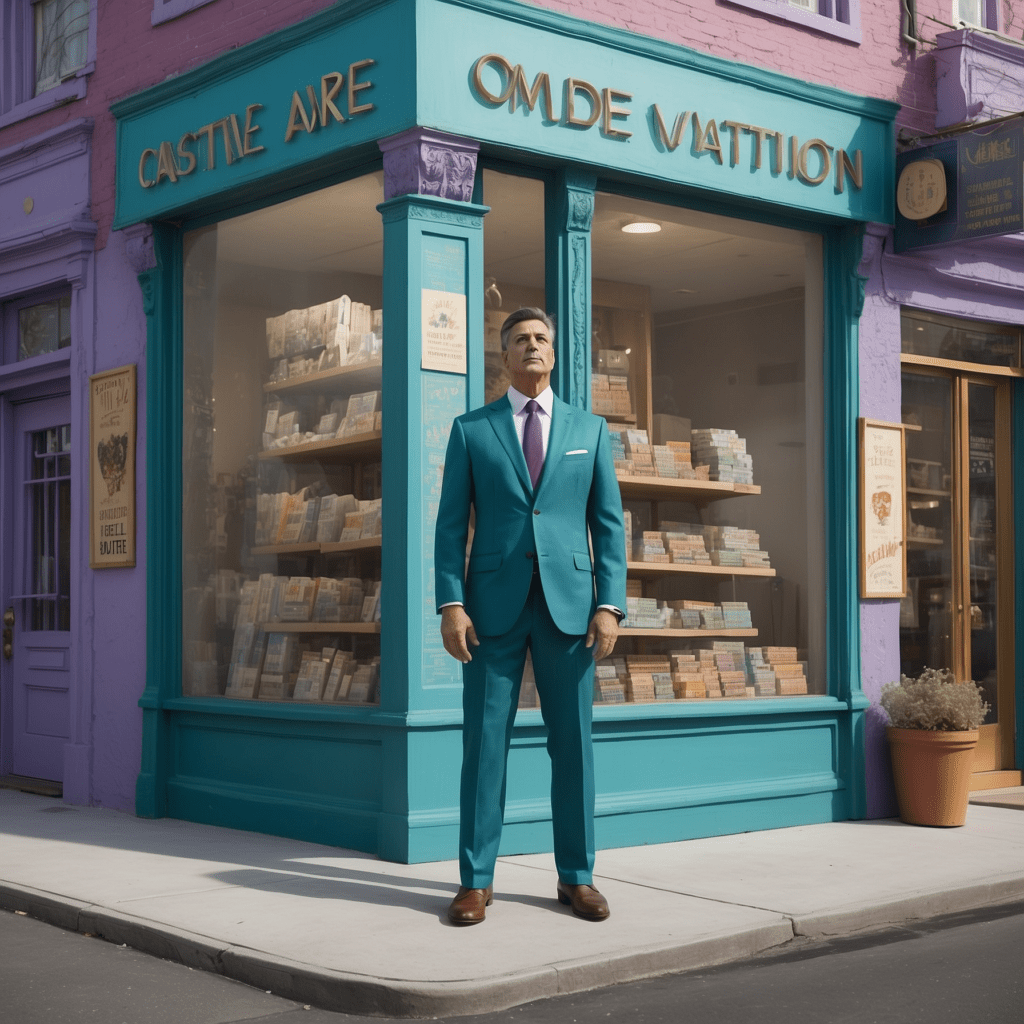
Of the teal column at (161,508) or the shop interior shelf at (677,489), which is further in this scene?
the teal column at (161,508)

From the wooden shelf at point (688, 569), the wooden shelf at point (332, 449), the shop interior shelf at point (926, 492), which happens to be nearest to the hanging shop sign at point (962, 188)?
the shop interior shelf at point (926, 492)

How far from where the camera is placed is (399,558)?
7.33 metres

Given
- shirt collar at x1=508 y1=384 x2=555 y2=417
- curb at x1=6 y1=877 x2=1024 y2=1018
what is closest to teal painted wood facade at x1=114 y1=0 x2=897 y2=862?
shirt collar at x1=508 y1=384 x2=555 y2=417

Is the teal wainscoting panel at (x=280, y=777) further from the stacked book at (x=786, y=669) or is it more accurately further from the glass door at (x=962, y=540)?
the glass door at (x=962, y=540)

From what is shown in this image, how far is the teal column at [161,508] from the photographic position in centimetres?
884

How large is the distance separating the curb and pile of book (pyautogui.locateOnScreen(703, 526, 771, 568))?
2678mm

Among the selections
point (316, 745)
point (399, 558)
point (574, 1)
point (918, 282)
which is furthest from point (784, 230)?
point (316, 745)

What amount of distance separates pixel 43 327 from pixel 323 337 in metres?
3.06

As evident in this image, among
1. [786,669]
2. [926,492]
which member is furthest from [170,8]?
[926,492]

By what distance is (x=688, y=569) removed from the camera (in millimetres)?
8570

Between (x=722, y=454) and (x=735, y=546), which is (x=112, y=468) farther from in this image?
(x=735, y=546)

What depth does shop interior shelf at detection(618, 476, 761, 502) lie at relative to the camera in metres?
8.41

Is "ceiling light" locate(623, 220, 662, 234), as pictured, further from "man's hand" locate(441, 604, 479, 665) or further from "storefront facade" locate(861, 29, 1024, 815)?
"man's hand" locate(441, 604, 479, 665)

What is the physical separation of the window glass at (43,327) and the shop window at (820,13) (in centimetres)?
499
